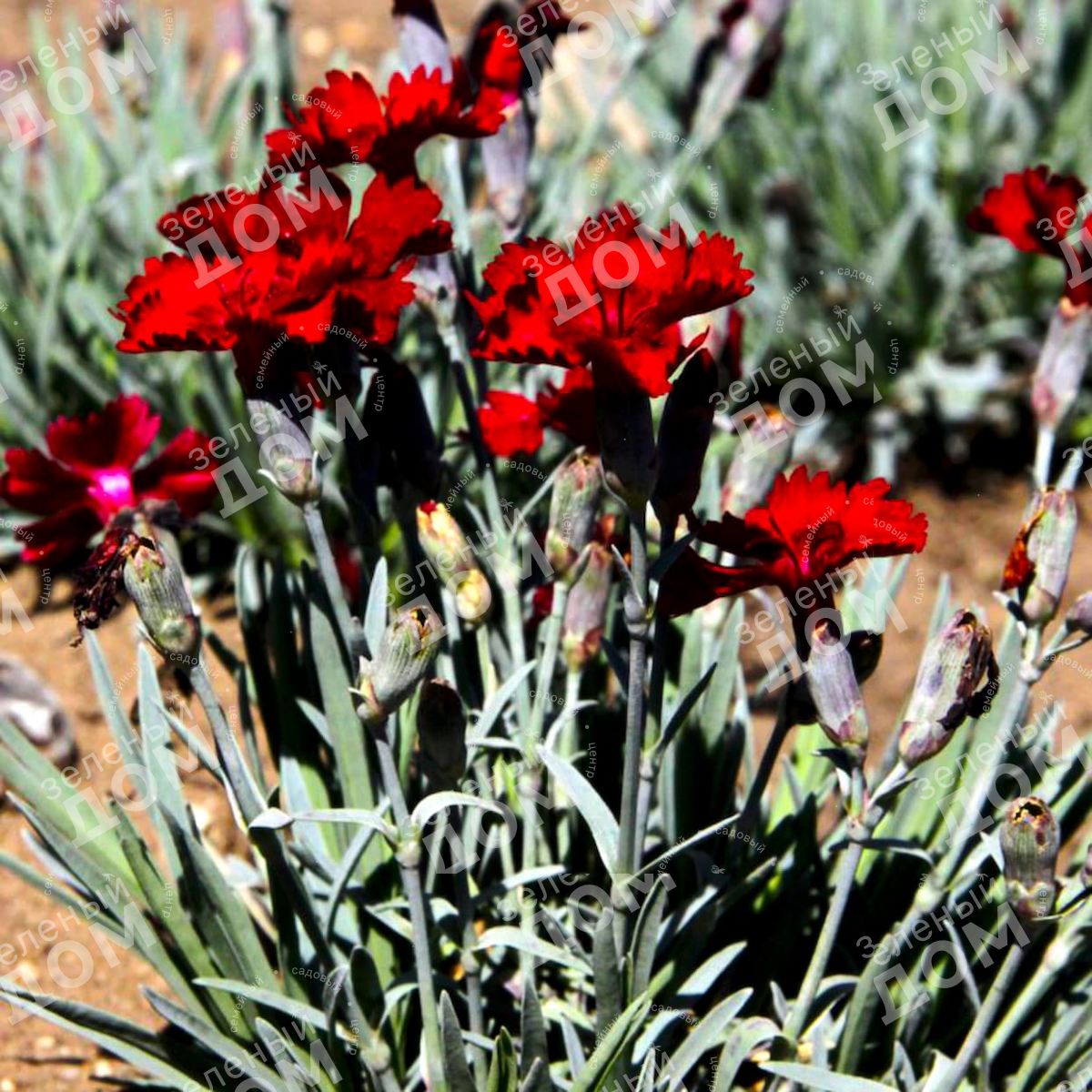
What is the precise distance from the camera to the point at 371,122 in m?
1.02

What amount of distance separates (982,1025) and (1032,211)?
2.24ft

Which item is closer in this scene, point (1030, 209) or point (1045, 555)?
point (1045, 555)

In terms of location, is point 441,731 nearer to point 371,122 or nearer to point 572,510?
point 572,510

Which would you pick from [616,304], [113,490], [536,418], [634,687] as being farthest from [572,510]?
[113,490]

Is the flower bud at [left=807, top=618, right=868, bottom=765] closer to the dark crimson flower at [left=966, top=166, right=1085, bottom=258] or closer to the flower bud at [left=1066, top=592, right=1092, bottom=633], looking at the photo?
the flower bud at [left=1066, top=592, right=1092, bottom=633]

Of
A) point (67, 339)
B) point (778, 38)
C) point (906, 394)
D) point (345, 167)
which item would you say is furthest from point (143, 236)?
point (906, 394)

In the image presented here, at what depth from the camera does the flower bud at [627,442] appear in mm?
887

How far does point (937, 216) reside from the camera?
8.74 ft

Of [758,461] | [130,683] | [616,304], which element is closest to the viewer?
[616,304]

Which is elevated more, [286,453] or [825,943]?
[286,453]

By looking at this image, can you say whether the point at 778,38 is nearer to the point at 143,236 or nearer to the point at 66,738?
the point at 143,236

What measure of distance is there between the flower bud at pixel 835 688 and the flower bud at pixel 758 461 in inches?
11.7

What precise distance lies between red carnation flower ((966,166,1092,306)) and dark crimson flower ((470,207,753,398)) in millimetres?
434

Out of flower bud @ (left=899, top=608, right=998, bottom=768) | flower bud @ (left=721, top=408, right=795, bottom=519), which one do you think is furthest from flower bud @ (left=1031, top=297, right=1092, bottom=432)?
flower bud @ (left=899, top=608, right=998, bottom=768)
